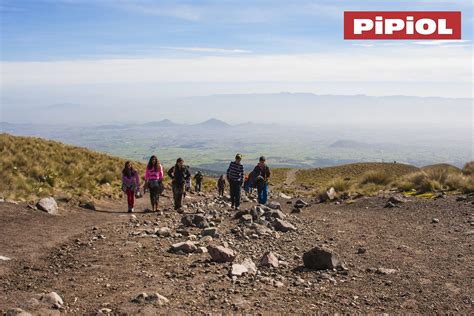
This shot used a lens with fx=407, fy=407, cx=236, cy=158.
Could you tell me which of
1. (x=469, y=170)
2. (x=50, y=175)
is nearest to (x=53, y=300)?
(x=50, y=175)

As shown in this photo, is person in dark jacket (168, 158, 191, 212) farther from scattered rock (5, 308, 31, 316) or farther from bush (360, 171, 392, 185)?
bush (360, 171, 392, 185)

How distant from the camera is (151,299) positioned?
6.48 metres

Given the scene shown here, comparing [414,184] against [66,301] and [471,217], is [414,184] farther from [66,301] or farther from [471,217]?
[66,301]

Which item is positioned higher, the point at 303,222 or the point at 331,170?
the point at 303,222

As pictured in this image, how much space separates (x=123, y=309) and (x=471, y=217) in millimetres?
12224

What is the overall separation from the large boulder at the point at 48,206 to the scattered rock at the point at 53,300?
868cm

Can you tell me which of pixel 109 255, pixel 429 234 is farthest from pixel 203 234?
pixel 429 234

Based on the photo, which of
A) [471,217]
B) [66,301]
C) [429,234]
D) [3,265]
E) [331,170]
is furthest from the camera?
[331,170]

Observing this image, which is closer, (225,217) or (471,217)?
(471,217)

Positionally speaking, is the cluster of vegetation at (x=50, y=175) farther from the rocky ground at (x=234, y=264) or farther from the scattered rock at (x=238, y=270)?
the scattered rock at (x=238, y=270)

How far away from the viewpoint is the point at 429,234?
12.3 meters

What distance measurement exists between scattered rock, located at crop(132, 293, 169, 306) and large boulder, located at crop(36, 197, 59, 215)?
9.42 metres

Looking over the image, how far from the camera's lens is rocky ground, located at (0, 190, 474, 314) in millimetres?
6680

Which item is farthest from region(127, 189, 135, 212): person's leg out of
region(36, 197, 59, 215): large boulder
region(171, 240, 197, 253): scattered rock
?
region(171, 240, 197, 253): scattered rock
